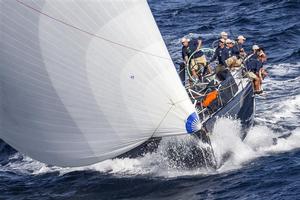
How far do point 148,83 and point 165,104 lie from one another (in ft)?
2.65

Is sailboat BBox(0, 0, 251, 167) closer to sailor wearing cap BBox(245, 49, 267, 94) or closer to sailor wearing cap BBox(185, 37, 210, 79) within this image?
sailor wearing cap BBox(245, 49, 267, 94)

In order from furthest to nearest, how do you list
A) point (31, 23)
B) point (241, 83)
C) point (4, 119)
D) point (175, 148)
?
point (241, 83)
point (175, 148)
point (4, 119)
point (31, 23)

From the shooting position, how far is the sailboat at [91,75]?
70.8 ft

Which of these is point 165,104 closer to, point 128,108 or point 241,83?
point 128,108

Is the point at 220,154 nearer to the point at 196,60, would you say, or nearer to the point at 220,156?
the point at 220,156

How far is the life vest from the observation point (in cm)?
2628

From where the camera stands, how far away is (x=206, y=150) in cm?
2492

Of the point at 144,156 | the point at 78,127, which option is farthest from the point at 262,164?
the point at 78,127

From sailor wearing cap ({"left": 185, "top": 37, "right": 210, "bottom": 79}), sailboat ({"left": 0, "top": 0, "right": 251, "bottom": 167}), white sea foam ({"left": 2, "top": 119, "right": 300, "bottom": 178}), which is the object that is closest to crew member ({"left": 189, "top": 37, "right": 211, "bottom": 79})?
sailor wearing cap ({"left": 185, "top": 37, "right": 210, "bottom": 79})

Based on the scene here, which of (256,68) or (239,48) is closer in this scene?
(256,68)

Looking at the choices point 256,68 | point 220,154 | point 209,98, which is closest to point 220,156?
point 220,154

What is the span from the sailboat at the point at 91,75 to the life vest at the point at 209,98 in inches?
135

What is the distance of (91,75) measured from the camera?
865 inches

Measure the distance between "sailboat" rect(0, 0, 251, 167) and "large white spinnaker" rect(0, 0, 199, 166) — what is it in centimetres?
3
